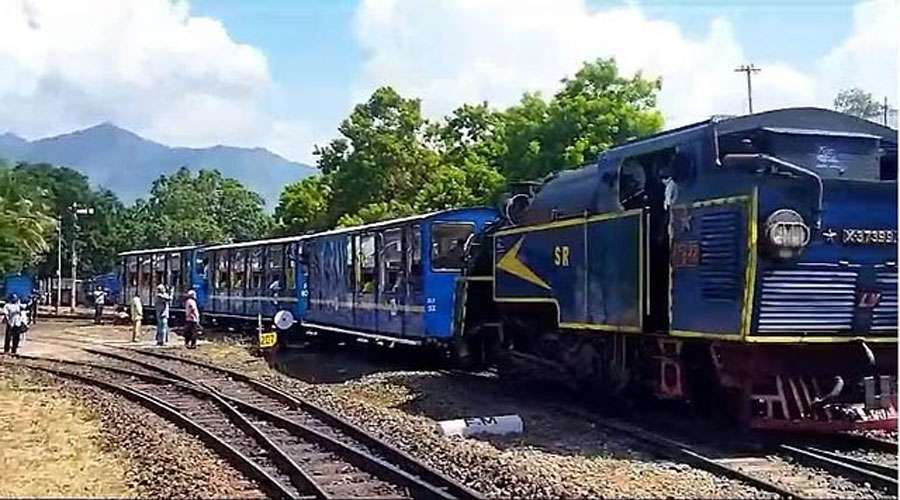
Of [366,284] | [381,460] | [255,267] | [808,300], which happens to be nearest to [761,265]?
[808,300]

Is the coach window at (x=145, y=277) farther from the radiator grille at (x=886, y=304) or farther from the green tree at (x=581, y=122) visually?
the radiator grille at (x=886, y=304)

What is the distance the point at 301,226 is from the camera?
52.5 metres

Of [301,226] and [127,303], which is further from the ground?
[301,226]

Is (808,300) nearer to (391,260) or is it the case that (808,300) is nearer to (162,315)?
(391,260)

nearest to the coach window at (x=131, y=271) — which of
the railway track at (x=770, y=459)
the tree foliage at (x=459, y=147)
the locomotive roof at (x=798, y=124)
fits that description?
the tree foliage at (x=459, y=147)

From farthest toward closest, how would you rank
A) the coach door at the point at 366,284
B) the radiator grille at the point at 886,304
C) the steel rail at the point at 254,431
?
the coach door at the point at 366,284, the radiator grille at the point at 886,304, the steel rail at the point at 254,431

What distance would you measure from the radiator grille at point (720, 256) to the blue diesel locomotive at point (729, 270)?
0.04 feet

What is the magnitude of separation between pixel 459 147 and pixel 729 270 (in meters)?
36.5

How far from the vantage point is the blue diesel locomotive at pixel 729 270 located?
382 inches

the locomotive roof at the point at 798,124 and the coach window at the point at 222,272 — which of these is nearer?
the locomotive roof at the point at 798,124

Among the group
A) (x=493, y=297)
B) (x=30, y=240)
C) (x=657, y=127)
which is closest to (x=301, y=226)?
(x=30, y=240)

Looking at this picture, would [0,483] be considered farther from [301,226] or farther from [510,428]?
[301,226]

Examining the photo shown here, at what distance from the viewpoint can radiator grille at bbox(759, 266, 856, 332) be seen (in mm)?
9680

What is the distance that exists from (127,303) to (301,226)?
9.91 metres
